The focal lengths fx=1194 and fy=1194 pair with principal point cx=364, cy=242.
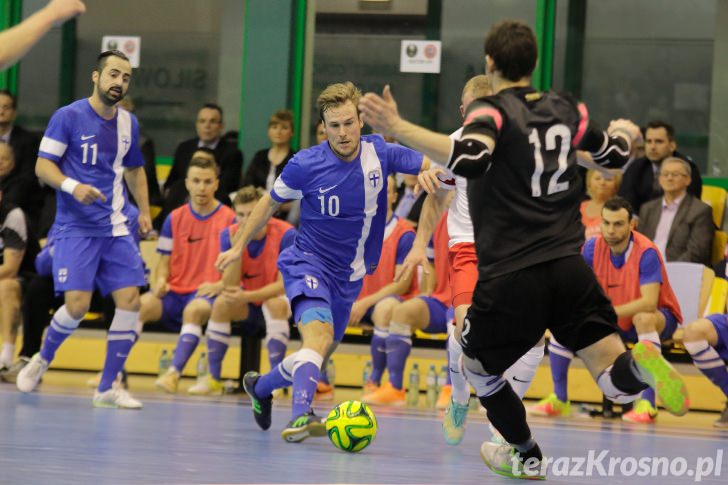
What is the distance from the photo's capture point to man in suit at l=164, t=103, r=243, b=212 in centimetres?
1188

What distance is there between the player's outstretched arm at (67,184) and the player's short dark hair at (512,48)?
3660 mm

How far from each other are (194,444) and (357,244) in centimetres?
144

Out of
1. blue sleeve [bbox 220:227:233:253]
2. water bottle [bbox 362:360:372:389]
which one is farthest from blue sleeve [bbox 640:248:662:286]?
blue sleeve [bbox 220:227:233:253]

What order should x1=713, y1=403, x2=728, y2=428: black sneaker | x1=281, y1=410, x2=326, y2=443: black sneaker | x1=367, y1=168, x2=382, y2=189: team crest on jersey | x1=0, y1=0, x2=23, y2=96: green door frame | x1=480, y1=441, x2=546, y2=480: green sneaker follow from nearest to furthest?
x1=480, y1=441, x2=546, y2=480: green sneaker < x1=281, y1=410, x2=326, y2=443: black sneaker < x1=367, y1=168, x2=382, y2=189: team crest on jersey < x1=713, y1=403, x2=728, y2=428: black sneaker < x1=0, y1=0, x2=23, y2=96: green door frame

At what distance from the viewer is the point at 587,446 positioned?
7.07 meters

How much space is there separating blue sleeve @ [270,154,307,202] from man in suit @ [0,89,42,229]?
5.59m

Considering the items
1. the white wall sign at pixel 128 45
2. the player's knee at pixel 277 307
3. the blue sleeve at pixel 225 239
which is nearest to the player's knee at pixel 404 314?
the player's knee at pixel 277 307

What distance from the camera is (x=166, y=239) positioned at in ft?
35.6

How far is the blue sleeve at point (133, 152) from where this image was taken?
8.59 meters

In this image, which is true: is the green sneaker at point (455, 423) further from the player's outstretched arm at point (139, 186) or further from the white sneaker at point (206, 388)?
the white sneaker at point (206, 388)

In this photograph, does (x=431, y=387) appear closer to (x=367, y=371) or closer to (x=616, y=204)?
(x=367, y=371)

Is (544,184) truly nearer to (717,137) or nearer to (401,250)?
(401,250)

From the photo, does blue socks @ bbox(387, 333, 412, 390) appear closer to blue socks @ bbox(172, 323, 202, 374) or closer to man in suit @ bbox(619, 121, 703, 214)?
blue socks @ bbox(172, 323, 202, 374)

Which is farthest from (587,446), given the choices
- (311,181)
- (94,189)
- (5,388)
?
(5,388)
